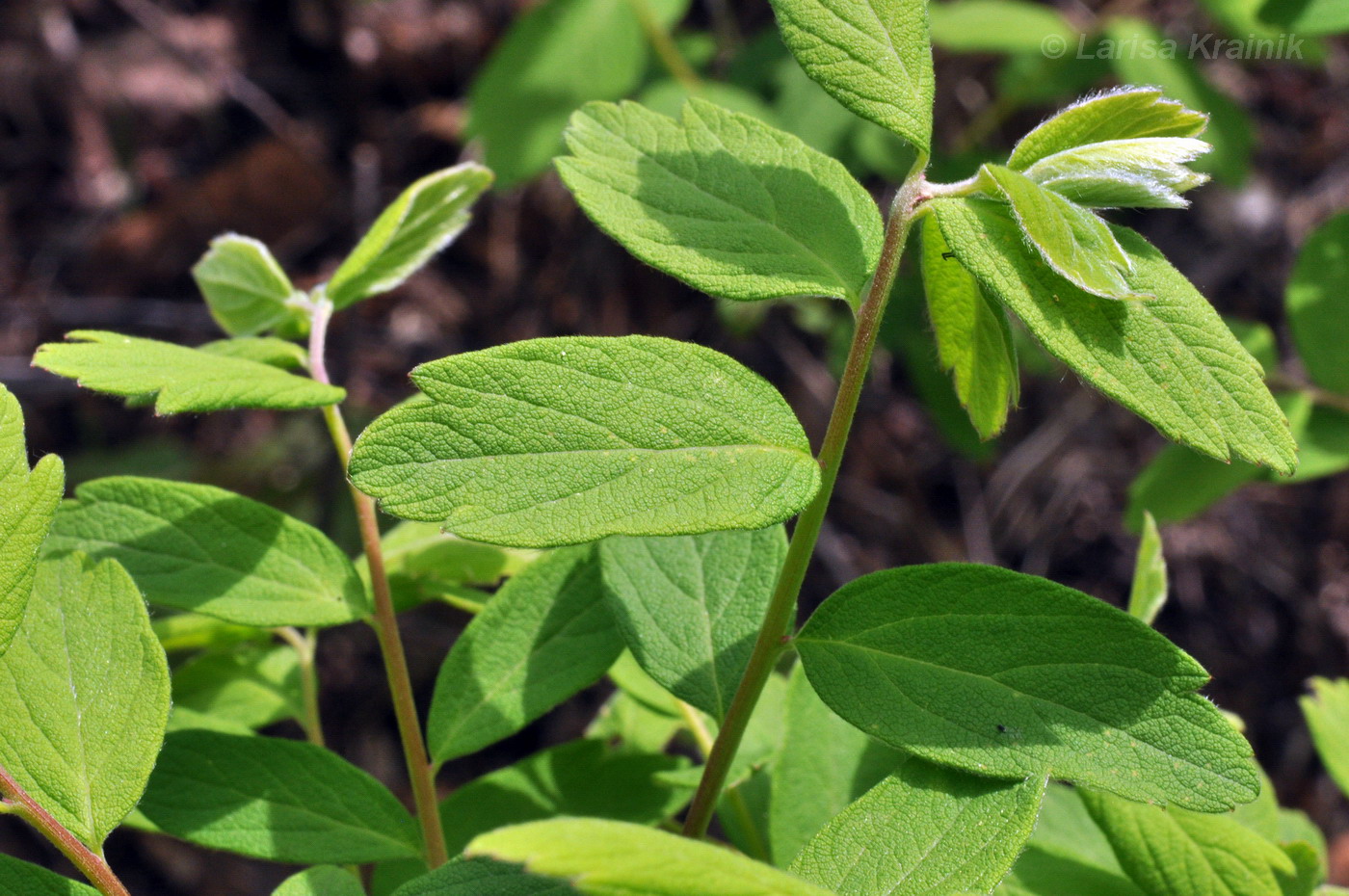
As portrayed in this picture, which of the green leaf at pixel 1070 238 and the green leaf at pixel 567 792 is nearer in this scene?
the green leaf at pixel 1070 238

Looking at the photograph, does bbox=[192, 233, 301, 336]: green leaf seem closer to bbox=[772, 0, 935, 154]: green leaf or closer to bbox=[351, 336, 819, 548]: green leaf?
bbox=[351, 336, 819, 548]: green leaf

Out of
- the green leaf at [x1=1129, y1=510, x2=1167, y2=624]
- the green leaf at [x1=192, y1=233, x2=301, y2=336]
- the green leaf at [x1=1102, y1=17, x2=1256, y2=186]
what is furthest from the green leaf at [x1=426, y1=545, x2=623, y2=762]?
the green leaf at [x1=1102, y1=17, x2=1256, y2=186]

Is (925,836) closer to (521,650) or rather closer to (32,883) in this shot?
(521,650)

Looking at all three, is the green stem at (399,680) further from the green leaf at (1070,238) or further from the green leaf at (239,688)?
the green leaf at (1070,238)

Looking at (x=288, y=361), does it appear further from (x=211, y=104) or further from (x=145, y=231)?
(x=211, y=104)

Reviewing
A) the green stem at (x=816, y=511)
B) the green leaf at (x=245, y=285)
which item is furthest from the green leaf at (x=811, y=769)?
the green leaf at (x=245, y=285)
